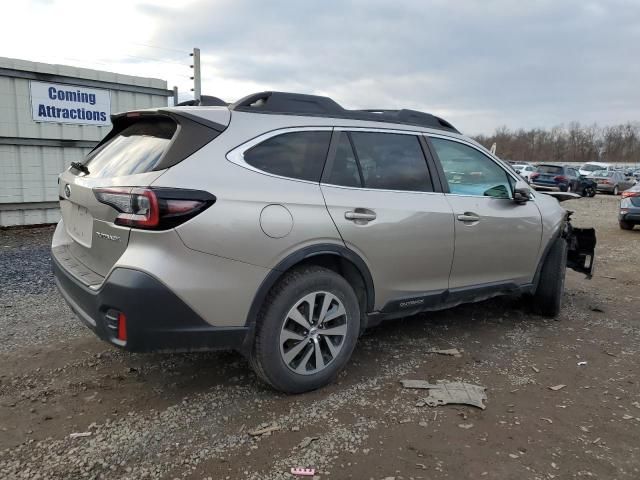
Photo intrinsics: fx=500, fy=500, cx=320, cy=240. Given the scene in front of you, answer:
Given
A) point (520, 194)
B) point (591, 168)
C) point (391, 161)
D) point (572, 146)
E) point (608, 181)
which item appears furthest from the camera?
point (572, 146)

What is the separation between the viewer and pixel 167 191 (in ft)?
8.45

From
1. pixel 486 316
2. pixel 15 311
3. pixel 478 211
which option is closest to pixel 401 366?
pixel 478 211

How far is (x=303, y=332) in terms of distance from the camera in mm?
3115

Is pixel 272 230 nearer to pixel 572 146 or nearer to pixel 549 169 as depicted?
pixel 549 169

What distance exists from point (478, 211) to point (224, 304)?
7.49 feet

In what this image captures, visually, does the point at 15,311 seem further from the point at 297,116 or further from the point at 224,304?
the point at 297,116

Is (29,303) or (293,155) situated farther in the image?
(29,303)

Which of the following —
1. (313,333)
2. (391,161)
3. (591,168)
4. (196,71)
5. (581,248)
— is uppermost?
(196,71)

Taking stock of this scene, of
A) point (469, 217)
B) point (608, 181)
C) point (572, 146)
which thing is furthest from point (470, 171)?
point (572, 146)

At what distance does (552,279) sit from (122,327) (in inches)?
156

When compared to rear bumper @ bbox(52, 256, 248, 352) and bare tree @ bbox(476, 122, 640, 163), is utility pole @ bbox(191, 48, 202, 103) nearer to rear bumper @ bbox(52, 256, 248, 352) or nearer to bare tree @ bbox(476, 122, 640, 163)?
rear bumper @ bbox(52, 256, 248, 352)

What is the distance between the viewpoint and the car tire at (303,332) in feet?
9.68

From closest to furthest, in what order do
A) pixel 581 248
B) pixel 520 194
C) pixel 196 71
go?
1. pixel 520 194
2. pixel 581 248
3. pixel 196 71

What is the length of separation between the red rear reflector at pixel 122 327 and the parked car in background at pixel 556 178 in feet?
77.1
